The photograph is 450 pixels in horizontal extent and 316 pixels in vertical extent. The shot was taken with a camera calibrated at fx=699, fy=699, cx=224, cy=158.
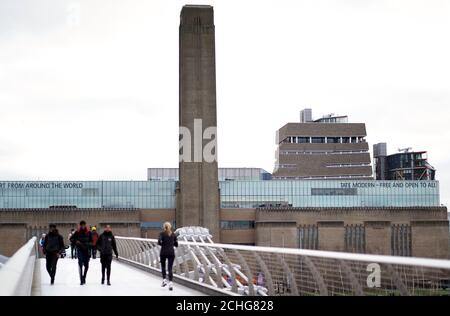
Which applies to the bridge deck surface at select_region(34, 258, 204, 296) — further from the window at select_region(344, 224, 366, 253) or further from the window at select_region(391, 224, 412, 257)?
the window at select_region(391, 224, 412, 257)

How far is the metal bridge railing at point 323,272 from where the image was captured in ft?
30.9

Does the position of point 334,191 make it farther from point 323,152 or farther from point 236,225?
point 323,152

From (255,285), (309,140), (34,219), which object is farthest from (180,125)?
(255,285)

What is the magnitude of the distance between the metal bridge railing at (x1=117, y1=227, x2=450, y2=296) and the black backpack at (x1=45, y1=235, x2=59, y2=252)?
4423mm

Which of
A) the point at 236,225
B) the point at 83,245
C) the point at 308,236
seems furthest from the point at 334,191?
the point at 83,245

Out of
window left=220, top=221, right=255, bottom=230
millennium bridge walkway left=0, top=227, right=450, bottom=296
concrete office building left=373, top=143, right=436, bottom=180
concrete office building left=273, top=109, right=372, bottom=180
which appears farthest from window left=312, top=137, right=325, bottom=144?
millennium bridge walkway left=0, top=227, right=450, bottom=296

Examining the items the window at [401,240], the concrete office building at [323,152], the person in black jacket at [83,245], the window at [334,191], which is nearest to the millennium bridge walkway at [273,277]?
the person in black jacket at [83,245]

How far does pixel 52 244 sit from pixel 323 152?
4945 inches

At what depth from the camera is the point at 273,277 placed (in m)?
14.2

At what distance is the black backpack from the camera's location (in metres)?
20.6

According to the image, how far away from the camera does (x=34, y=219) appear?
290ft

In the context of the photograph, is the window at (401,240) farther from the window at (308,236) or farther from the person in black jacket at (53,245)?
the person in black jacket at (53,245)

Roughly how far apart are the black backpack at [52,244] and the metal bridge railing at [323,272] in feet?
14.5
